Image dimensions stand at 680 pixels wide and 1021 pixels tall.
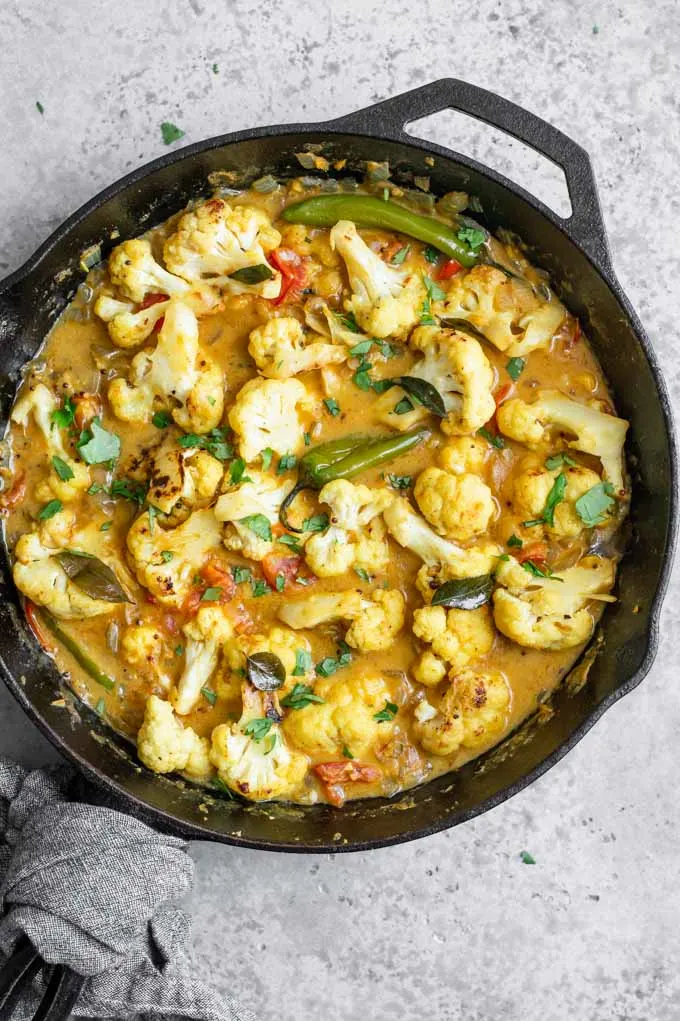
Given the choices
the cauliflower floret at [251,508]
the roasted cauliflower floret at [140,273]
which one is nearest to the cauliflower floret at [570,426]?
the cauliflower floret at [251,508]

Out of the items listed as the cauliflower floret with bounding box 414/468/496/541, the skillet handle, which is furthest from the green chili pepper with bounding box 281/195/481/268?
the cauliflower floret with bounding box 414/468/496/541

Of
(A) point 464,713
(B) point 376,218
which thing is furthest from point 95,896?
(B) point 376,218

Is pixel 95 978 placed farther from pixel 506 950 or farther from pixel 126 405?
pixel 126 405

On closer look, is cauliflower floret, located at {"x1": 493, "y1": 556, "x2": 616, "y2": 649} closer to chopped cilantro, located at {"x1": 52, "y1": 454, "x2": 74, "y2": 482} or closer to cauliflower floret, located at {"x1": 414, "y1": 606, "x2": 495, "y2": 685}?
cauliflower floret, located at {"x1": 414, "y1": 606, "x2": 495, "y2": 685}

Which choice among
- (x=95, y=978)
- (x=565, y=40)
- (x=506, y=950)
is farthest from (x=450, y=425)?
(x=95, y=978)

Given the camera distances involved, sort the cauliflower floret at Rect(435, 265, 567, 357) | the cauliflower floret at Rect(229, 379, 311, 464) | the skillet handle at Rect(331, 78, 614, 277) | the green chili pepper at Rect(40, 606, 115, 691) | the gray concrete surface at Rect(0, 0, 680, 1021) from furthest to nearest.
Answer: the gray concrete surface at Rect(0, 0, 680, 1021)
the green chili pepper at Rect(40, 606, 115, 691)
the cauliflower floret at Rect(435, 265, 567, 357)
the cauliflower floret at Rect(229, 379, 311, 464)
the skillet handle at Rect(331, 78, 614, 277)

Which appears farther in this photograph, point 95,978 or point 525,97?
point 525,97
